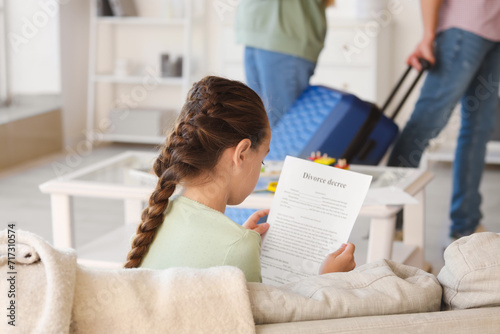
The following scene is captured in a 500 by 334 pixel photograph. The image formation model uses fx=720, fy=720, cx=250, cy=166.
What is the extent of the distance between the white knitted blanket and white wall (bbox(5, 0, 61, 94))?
3742 millimetres

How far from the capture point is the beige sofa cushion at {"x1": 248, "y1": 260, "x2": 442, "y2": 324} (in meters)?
0.74

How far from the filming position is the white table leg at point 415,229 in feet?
7.19

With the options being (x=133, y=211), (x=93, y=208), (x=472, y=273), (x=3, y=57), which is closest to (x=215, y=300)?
(x=472, y=273)

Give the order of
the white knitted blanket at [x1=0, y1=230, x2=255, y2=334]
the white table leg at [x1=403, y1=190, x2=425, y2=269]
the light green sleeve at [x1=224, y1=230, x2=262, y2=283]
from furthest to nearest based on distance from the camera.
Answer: the white table leg at [x1=403, y1=190, x2=425, y2=269] < the light green sleeve at [x1=224, y1=230, x2=262, y2=283] < the white knitted blanket at [x1=0, y1=230, x2=255, y2=334]

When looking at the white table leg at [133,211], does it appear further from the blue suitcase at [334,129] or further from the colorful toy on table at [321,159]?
the colorful toy on table at [321,159]

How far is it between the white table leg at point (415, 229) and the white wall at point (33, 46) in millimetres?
2826

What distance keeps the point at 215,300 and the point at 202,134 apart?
0.46 meters

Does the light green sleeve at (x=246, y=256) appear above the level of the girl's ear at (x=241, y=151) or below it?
below

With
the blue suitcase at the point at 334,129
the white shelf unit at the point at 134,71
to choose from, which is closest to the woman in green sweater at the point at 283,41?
the blue suitcase at the point at 334,129

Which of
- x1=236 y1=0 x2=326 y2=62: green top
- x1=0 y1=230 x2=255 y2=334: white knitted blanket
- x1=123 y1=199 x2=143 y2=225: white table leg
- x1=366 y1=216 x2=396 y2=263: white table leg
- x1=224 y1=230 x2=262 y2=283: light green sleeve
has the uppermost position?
x1=236 y1=0 x2=326 y2=62: green top

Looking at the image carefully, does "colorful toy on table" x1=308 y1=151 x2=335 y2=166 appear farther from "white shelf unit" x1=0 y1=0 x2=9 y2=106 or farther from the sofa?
"white shelf unit" x1=0 y1=0 x2=9 y2=106

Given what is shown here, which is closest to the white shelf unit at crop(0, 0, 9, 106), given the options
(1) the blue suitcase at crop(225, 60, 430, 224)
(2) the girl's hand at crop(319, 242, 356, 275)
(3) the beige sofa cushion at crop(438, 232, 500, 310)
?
(1) the blue suitcase at crop(225, 60, 430, 224)

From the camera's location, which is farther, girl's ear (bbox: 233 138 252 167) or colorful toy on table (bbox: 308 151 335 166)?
colorful toy on table (bbox: 308 151 335 166)

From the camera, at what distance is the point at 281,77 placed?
252 centimetres
